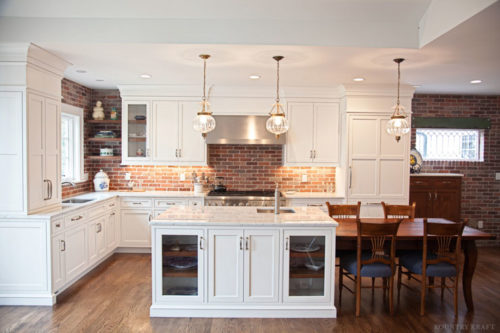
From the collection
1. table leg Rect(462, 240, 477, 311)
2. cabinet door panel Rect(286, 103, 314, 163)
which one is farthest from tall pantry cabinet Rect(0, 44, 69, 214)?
table leg Rect(462, 240, 477, 311)

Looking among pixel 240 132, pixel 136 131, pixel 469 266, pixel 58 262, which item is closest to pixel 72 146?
pixel 136 131

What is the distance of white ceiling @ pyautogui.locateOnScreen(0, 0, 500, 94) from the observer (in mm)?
3445

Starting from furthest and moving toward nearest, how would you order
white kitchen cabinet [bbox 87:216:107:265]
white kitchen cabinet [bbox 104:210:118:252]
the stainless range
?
the stainless range < white kitchen cabinet [bbox 104:210:118:252] < white kitchen cabinet [bbox 87:216:107:265]

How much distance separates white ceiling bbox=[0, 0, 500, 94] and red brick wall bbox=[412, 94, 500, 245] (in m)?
1.61

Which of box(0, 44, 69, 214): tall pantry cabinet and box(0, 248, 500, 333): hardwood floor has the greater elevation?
box(0, 44, 69, 214): tall pantry cabinet

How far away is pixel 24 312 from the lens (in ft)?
11.7

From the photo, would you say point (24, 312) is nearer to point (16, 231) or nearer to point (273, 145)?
point (16, 231)

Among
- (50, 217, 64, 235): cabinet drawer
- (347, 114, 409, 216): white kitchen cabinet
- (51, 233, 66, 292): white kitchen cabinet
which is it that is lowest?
(51, 233, 66, 292): white kitchen cabinet

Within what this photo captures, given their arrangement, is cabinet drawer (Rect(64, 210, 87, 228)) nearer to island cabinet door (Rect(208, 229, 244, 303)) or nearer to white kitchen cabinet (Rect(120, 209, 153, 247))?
white kitchen cabinet (Rect(120, 209, 153, 247))

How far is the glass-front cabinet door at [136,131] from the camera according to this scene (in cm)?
575

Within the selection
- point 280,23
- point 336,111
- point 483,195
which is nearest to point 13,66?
point 280,23

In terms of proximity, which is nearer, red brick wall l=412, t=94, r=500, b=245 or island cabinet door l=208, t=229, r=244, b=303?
island cabinet door l=208, t=229, r=244, b=303

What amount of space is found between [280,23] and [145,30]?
1297 mm

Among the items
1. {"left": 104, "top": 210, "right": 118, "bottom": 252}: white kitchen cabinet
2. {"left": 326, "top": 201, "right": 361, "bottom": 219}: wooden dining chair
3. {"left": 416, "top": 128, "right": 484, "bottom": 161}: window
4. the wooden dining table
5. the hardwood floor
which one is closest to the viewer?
the hardwood floor
